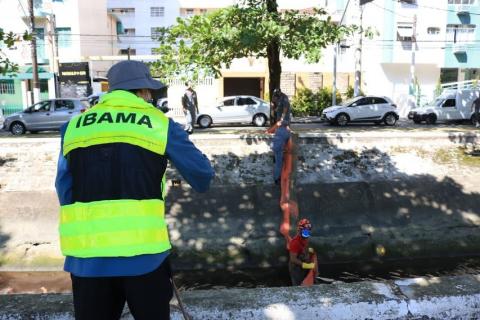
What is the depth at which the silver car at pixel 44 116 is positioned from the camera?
19.1 metres

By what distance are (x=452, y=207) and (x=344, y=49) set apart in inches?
904

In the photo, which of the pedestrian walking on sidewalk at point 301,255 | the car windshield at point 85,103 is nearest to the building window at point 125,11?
the car windshield at point 85,103

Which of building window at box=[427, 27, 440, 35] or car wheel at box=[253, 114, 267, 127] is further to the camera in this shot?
building window at box=[427, 27, 440, 35]

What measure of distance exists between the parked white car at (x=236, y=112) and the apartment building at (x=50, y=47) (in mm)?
11988

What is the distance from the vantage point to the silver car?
19109 mm

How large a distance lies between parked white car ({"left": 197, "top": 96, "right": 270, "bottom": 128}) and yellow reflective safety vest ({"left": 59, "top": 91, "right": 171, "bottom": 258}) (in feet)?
64.6

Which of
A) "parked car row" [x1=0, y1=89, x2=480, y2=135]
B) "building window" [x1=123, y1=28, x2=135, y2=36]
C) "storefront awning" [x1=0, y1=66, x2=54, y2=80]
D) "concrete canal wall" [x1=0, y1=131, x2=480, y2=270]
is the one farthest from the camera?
"building window" [x1=123, y1=28, x2=135, y2=36]

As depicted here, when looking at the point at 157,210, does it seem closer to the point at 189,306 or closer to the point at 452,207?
the point at 189,306

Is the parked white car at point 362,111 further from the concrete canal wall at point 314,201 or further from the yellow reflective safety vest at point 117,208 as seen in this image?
the yellow reflective safety vest at point 117,208

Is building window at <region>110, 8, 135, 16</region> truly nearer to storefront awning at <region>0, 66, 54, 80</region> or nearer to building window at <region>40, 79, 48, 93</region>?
storefront awning at <region>0, 66, 54, 80</region>

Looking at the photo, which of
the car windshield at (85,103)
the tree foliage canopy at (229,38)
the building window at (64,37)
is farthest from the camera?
the building window at (64,37)

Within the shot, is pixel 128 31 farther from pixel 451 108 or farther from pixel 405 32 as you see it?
pixel 451 108

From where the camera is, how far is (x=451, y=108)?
892 inches

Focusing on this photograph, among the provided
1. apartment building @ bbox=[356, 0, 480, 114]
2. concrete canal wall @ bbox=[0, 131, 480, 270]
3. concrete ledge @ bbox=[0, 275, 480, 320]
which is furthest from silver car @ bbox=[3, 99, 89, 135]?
apartment building @ bbox=[356, 0, 480, 114]
